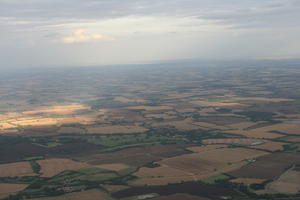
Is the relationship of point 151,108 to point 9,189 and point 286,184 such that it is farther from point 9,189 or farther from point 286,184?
point 286,184

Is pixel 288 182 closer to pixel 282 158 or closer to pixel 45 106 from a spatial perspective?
pixel 282 158

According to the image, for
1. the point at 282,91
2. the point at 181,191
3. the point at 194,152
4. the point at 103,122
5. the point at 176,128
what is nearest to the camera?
the point at 181,191

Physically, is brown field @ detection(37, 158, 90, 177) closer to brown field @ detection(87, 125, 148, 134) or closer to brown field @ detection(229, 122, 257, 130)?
brown field @ detection(87, 125, 148, 134)

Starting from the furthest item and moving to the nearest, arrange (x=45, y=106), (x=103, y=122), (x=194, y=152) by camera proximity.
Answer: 1. (x=45, y=106)
2. (x=103, y=122)
3. (x=194, y=152)

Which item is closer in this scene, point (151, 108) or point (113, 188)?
point (113, 188)

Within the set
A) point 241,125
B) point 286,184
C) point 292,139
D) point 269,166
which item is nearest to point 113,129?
point 241,125

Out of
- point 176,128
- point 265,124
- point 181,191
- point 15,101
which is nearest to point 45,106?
point 15,101
